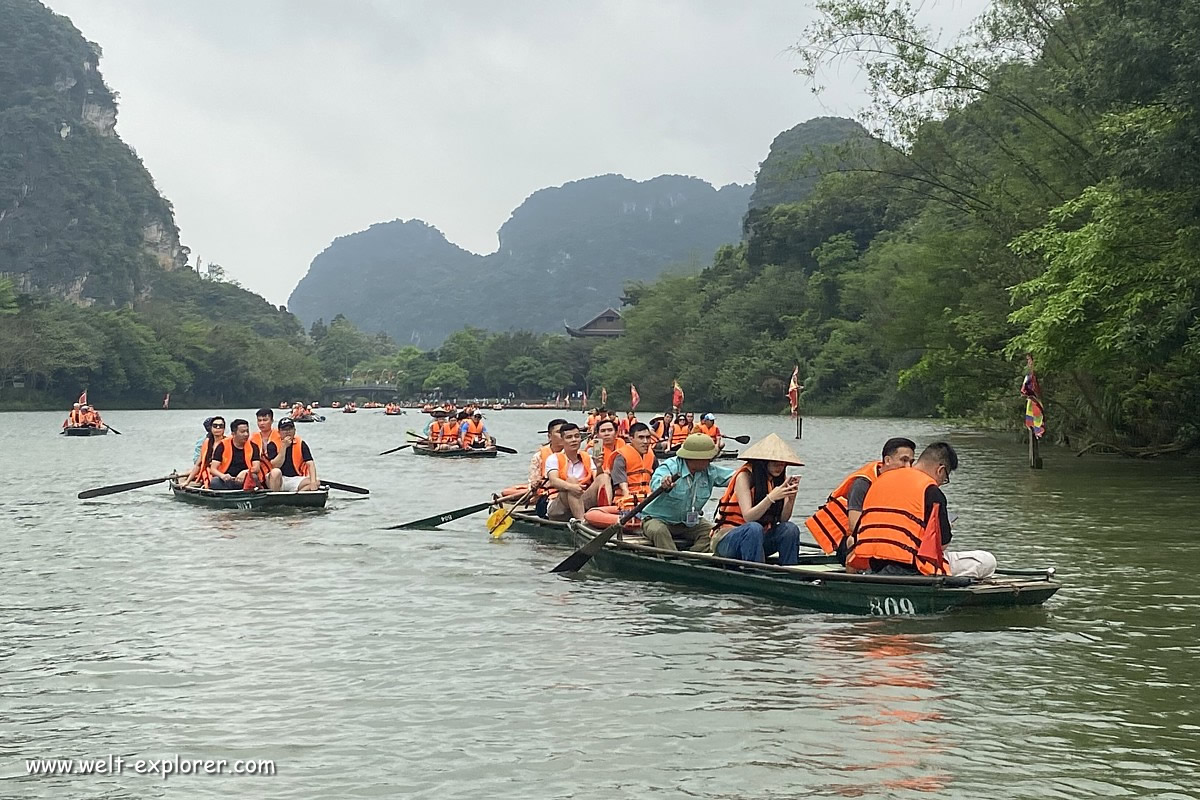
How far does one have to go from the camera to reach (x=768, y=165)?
14312cm

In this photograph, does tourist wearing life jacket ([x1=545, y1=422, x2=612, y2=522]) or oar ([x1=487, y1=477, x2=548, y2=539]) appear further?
oar ([x1=487, y1=477, x2=548, y2=539])

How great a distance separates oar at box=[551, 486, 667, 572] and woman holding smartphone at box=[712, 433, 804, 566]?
1.11 metres

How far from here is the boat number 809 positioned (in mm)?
9204

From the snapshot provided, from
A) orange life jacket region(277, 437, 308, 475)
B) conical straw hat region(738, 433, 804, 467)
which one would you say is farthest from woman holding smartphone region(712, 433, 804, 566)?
orange life jacket region(277, 437, 308, 475)

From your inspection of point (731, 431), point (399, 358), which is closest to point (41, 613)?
point (731, 431)

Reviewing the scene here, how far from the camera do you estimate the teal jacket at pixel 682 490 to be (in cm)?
1107

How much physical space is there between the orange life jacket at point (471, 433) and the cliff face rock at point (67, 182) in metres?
111

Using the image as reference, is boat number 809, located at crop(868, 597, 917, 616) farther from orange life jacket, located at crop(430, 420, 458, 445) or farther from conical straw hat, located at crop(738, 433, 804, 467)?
orange life jacket, located at crop(430, 420, 458, 445)

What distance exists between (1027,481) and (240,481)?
43.8 ft

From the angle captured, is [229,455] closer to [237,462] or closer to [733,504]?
[237,462]

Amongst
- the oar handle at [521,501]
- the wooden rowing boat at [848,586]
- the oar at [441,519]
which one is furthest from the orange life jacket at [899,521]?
the oar at [441,519]

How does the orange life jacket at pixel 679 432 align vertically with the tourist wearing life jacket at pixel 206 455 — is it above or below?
above

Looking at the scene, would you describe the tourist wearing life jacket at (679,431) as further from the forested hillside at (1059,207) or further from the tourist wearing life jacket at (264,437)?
the tourist wearing life jacket at (264,437)

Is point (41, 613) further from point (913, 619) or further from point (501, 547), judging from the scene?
point (913, 619)
